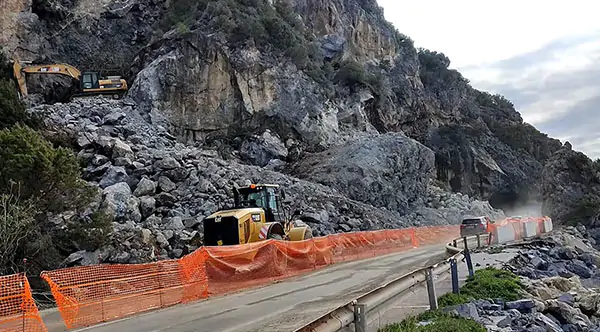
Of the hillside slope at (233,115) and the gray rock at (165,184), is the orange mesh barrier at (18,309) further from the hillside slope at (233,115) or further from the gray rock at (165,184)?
the gray rock at (165,184)

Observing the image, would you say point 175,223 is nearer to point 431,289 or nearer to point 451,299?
point 451,299

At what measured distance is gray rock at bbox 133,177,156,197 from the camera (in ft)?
Answer: 86.3

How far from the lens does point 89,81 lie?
40.9 metres

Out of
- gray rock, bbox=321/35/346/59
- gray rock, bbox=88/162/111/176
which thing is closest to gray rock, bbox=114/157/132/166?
gray rock, bbox=88/162/111/176

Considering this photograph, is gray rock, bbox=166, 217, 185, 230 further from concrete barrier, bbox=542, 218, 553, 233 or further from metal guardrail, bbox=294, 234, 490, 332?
concrete barrier, bbox=542, 218, 553, 233

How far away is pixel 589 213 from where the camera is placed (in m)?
48.7

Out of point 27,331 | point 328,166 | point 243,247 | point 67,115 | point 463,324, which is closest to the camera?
point 463,324

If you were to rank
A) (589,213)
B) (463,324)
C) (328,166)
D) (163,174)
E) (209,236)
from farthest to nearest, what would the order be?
(589,213), (328,166), (163,174), (209,236), (463,324)

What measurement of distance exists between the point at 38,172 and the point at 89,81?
1032 inches

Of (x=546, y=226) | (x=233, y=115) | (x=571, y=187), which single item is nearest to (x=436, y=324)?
(x=546, y=226)

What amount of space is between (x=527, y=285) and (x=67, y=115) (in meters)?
29.8

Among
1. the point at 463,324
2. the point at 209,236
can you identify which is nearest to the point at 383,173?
the point at 209,236

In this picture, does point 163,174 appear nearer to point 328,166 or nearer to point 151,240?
point 151,240

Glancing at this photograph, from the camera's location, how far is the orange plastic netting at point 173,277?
10.5m
